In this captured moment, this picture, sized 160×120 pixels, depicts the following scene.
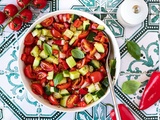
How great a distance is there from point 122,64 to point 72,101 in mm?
224

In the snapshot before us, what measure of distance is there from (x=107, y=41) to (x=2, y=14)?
1.20 feet

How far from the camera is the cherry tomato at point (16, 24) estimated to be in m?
1.28

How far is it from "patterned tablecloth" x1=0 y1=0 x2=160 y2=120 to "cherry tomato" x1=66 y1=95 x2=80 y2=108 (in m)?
0.09

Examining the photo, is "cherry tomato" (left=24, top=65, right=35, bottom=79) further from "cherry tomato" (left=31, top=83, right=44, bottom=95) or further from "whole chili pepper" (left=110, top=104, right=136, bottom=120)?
"whole chili pepper" (left=110, top=104, right=136, bottom=120)

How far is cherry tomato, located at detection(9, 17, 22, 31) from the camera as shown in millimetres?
1276

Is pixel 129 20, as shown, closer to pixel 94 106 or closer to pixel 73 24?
pixel 73 24

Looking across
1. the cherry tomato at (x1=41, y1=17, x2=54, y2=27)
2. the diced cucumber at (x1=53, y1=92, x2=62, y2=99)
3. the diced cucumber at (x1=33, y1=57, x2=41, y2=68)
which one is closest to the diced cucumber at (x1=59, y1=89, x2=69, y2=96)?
the diced cucumber at (x1=53, y1=92, x2=62, y2=99)

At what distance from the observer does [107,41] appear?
126 cm

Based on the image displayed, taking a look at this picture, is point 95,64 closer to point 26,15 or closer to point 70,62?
point 70,62

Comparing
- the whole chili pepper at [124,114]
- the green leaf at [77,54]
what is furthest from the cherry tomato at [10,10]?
the whole chili pepper at [124,114]

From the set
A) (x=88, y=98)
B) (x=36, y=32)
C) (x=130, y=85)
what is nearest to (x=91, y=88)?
(x=88, y=98)

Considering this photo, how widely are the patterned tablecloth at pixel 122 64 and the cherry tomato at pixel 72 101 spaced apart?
9 cm

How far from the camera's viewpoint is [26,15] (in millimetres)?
1270

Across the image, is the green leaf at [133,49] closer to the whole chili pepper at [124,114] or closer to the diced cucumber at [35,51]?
the whole chili pepper at [124,114]
